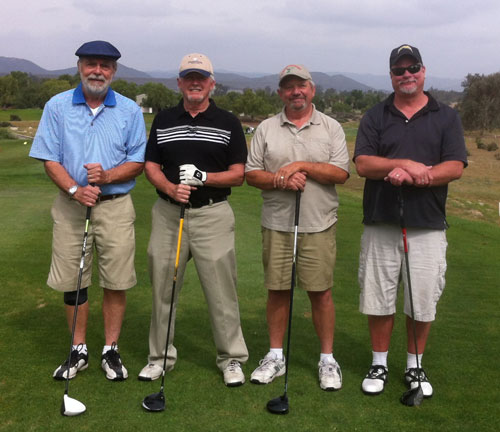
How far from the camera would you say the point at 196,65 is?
386 cm

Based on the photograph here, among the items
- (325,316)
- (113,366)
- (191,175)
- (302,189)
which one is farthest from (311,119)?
(113,366)

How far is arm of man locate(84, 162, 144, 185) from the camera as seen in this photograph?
154 inches

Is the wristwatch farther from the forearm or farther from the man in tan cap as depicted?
the forearm

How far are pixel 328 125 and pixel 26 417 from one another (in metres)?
2.50

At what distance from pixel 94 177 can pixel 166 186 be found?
0.46 m

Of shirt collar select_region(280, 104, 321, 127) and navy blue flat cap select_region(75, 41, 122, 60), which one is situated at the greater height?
navy blue flat cap select_region(75, 41, 122, 60)

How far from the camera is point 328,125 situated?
3.99 meters

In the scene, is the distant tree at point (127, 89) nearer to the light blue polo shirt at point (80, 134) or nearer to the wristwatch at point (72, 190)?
the light blue polo shirt at point (80, 134)

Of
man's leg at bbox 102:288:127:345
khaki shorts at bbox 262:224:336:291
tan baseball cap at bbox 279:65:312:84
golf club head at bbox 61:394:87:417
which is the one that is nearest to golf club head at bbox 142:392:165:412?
golf club head at bbox 61:394:87:417

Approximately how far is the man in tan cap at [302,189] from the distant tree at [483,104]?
55262 mm

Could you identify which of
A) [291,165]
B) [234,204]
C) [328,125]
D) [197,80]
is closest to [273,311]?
[291,165]

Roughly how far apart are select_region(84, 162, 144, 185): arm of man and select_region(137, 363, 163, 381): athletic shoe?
125cm

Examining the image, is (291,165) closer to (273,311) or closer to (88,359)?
(273,311)

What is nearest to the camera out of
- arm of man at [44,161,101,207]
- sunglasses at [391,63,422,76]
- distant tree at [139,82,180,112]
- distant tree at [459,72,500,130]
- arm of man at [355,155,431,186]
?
arm of man at [355,155,431,186]
